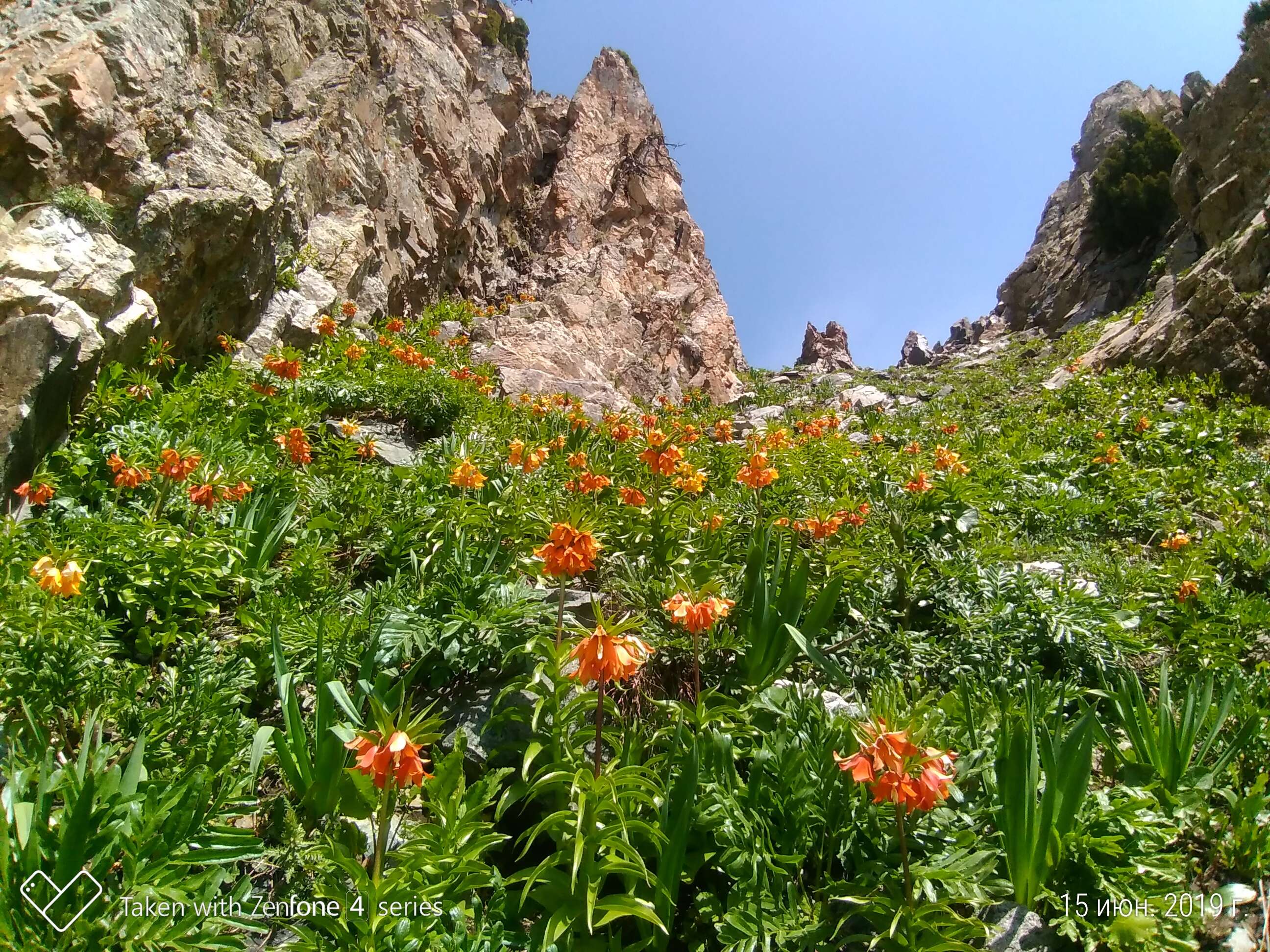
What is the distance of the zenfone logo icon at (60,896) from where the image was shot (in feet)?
4.91

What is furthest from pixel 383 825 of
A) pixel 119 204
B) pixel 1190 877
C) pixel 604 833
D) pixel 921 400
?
pixel 921 400

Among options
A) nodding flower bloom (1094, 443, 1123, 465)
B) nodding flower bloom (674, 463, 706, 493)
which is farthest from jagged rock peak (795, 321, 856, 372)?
nodding flower bloom (674, 463, 706, 493)

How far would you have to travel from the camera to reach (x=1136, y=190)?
1898 cm

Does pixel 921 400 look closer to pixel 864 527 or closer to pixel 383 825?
pixel 864 527

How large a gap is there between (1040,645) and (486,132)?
14154 mm

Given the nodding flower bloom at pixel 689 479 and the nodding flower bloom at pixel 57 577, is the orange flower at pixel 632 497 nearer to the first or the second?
the nodding flower bloom at pixel 689 479

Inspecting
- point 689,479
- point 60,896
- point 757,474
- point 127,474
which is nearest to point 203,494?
point 127,474

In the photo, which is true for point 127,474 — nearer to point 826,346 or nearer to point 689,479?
point 689,479

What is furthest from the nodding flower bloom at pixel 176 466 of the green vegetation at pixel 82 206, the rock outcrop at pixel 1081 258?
the rock outcrop at pixel 1081 258

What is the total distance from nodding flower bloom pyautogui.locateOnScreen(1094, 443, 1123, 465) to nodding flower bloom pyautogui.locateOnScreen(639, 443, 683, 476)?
4.21 metres

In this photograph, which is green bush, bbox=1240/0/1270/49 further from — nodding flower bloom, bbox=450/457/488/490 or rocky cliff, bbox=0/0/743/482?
nodding flower bloom, bbox=450/457/488/490

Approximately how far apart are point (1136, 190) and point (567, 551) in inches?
953

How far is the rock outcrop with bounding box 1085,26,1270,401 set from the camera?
7625 millimetres

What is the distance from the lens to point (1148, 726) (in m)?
2.32
